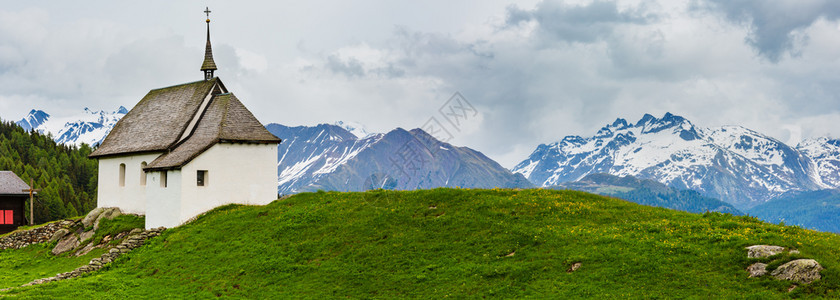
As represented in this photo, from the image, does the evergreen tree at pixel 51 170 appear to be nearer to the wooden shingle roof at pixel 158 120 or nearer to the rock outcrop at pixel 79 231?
the wooden shingle roof at pixel 158 120

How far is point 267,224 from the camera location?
34.4 metres

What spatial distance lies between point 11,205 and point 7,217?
1.16 meters

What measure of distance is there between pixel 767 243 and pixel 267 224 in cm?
2402

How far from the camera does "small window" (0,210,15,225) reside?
5881cm

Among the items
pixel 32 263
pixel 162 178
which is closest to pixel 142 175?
pixel 162 178

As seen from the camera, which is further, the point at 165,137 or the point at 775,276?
the point at 165,137

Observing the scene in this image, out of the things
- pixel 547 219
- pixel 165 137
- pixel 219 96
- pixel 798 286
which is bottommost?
pixel 798 286

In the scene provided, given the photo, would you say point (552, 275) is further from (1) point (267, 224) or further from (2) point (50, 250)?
(2) point (50, 250)

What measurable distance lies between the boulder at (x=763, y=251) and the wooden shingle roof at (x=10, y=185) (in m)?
60.9

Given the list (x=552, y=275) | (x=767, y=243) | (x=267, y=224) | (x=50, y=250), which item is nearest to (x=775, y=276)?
(x=767, y=243)

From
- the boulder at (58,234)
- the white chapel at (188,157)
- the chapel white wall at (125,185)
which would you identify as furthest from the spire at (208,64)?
the boulder at (58,234)

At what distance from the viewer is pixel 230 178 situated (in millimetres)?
42531

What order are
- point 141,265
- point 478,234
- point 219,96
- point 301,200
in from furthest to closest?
1. point 219,96
2. point 301,200
3. point 141,265
4. point 478,234

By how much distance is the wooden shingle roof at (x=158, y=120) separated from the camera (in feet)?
151
